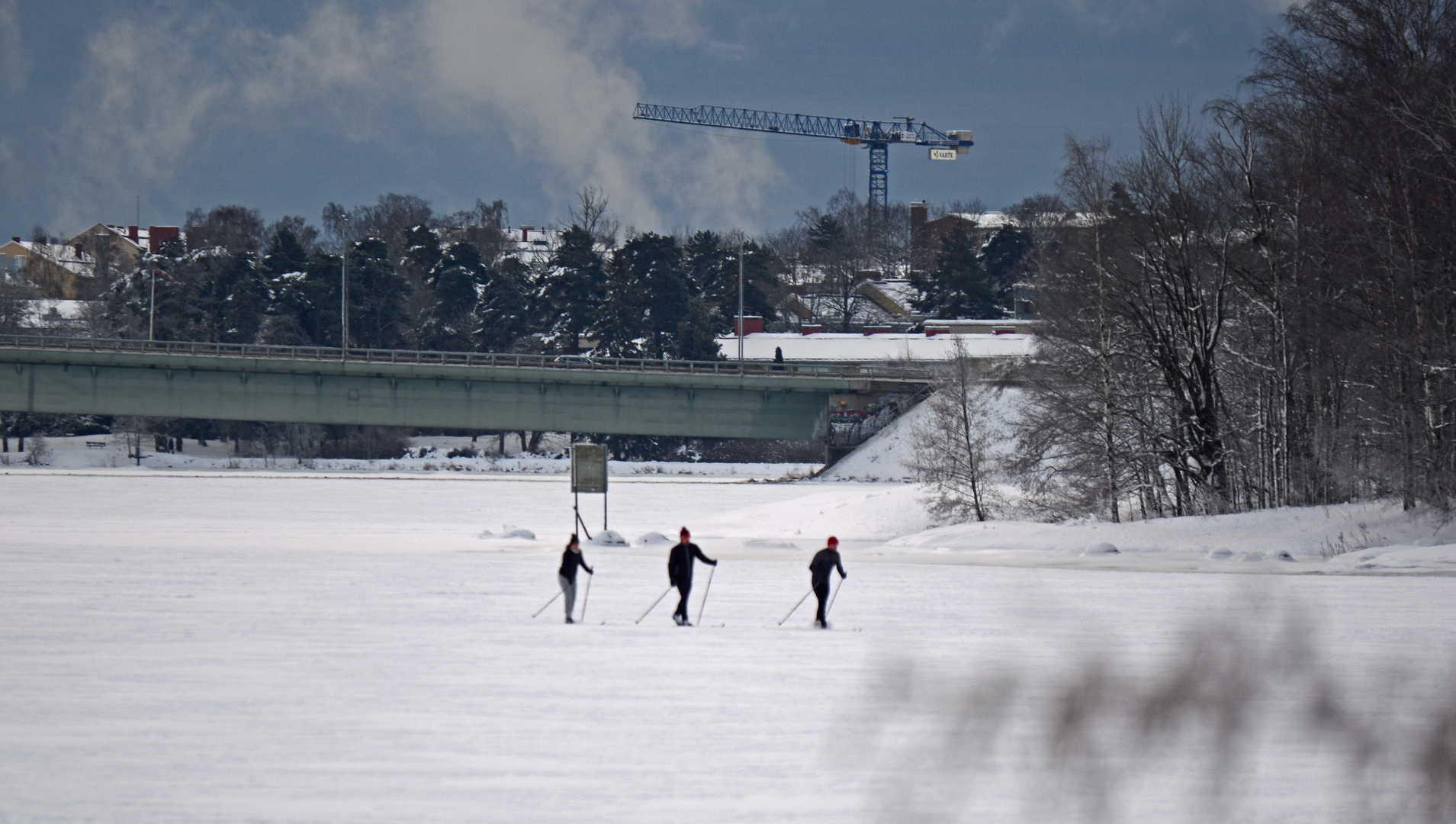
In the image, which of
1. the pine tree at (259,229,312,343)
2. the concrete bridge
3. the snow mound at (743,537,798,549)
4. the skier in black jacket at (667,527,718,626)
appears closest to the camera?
the skier in black jacket at (667,527,718,626)

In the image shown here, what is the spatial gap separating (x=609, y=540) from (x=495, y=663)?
17.6m

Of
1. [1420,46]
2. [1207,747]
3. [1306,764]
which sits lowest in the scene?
[1306,764]

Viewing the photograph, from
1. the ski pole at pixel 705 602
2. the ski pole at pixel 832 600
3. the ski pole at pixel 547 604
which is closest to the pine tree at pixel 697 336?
the ski pole at pixel 705 602

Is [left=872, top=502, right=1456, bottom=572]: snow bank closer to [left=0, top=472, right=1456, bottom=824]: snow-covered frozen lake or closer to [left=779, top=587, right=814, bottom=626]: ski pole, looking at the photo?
[left=0, top=472, right=1456, bottom=824]: snow-covered frozen lake

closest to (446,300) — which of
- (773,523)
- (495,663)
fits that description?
(773,523)

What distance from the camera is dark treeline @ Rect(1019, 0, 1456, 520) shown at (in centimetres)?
2858

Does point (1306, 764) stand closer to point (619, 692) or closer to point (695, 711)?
point (695, 711)

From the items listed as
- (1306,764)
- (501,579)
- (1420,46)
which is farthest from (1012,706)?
(1420,46)

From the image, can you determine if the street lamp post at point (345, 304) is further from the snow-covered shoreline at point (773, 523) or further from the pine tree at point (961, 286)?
the pine tree at point (961, 286)

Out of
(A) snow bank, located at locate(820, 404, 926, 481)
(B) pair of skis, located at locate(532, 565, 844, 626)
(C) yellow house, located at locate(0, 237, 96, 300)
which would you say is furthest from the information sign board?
(C) yellow house, located at locate(0, 237, 96, 300)

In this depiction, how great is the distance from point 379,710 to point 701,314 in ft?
260

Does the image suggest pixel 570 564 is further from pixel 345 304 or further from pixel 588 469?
pixel 345 304

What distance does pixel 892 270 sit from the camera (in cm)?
14562

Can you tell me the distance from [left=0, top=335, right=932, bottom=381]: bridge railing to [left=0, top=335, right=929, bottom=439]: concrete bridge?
0.84 ft
